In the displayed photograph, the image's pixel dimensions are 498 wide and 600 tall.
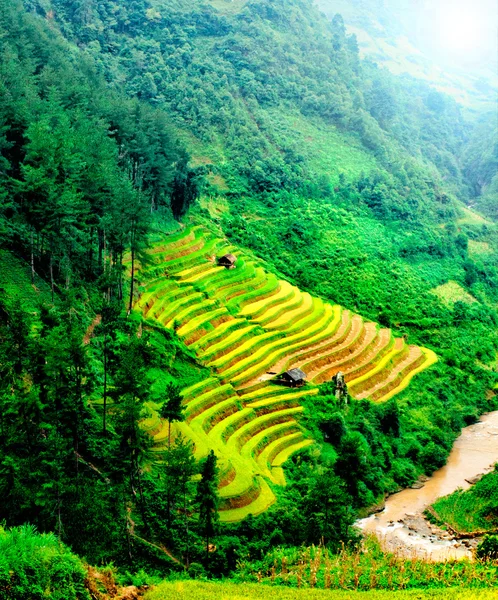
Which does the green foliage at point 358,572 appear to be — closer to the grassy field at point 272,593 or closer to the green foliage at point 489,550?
the grassy field at point 272,593

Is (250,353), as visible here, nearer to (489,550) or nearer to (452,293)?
(489,550)

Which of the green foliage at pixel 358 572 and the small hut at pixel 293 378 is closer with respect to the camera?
the green foliage at pixel 358 572

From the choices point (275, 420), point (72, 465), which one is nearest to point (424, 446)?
point (275, 420)

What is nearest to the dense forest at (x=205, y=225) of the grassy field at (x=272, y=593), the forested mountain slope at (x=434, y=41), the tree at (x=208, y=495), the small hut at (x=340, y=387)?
the tree at (x=208, y=495)

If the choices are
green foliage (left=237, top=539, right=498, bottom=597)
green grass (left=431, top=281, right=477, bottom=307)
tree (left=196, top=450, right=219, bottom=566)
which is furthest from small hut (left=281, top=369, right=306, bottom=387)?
green grass (left=431, top=281, right=477, bottom=307)

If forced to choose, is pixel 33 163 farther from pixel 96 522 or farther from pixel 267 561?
pixel 267 561

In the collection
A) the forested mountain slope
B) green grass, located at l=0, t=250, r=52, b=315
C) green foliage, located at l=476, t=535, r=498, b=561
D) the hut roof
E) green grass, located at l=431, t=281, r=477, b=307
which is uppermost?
the forested mountain slope

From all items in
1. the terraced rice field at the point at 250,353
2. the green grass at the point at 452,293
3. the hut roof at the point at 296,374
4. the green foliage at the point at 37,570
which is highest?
the green foliage at the point at 37,570

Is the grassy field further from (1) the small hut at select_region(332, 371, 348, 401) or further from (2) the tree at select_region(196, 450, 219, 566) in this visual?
(1) the small hut at select_region(332, 371, 348, 401)
